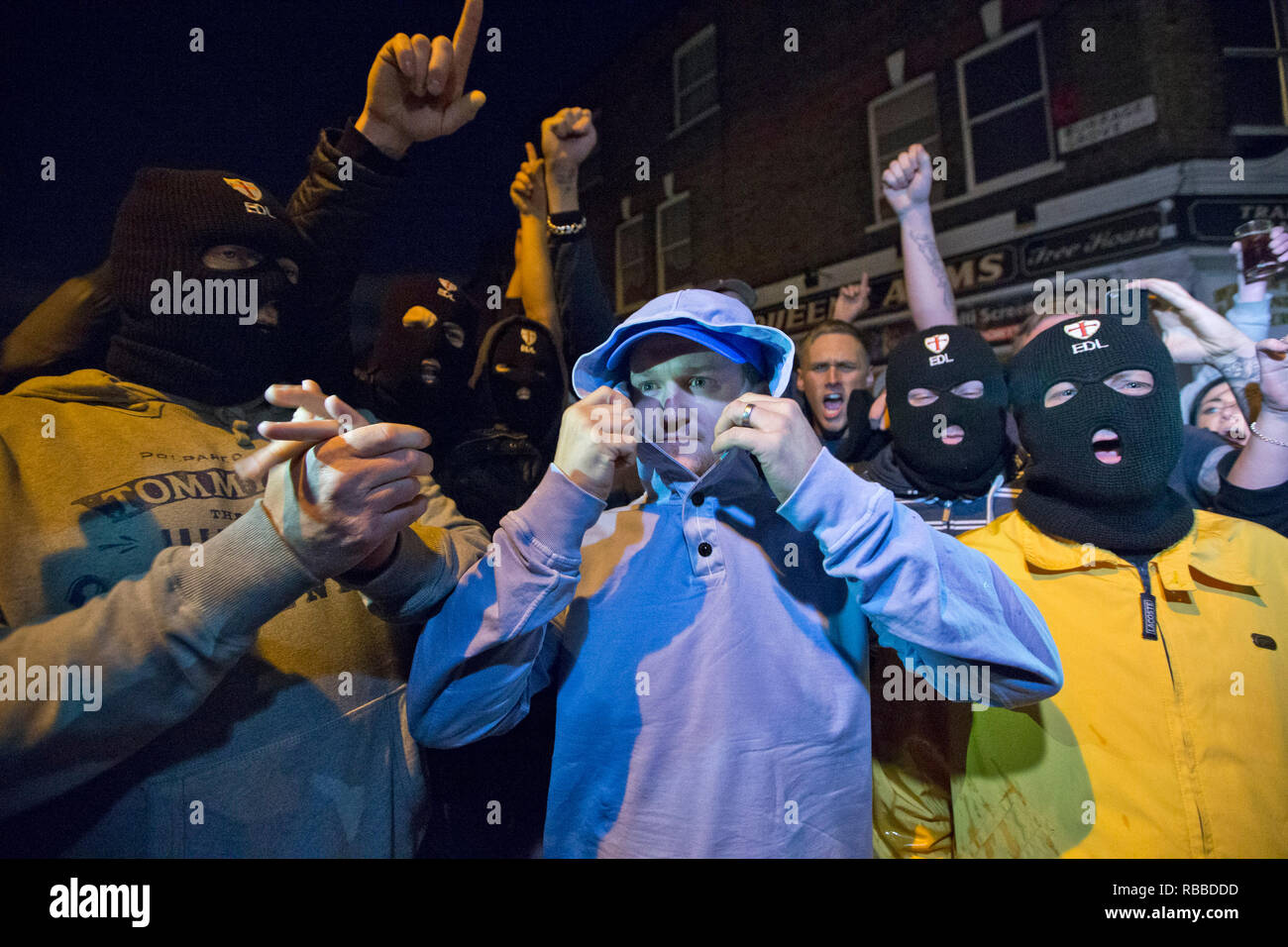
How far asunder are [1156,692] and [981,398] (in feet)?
2.76

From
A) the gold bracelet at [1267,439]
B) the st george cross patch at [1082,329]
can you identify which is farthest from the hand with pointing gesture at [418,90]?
the gold bracelet at [1267,439]

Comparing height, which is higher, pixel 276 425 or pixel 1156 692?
pixel 276 425

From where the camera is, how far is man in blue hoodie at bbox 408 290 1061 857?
1059mm

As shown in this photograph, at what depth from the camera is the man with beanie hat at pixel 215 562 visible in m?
0.96

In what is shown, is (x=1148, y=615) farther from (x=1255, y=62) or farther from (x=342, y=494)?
(x=1255, y=62)

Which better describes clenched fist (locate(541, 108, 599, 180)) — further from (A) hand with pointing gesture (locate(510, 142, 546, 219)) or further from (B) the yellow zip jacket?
(B) the yellow zip jacket

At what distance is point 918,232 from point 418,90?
5.75 ft

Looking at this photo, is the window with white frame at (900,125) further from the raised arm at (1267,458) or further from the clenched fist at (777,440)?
the clenched fist at (777,440)

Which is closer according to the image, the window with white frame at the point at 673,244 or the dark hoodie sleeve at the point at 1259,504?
the dark hoodie sleeve at the point at 1259,504

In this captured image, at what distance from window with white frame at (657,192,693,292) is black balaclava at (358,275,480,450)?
102 centimetres

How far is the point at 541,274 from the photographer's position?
2221 mm

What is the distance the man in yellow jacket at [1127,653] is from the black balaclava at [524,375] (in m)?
1.57
